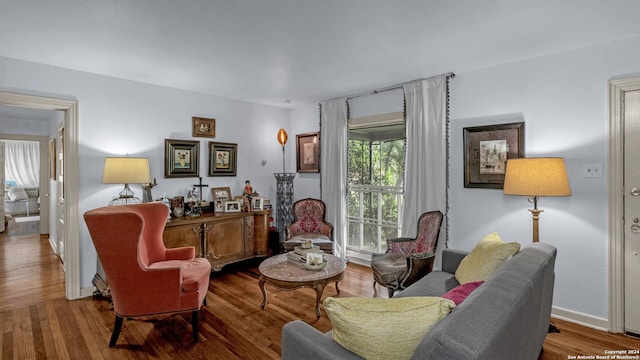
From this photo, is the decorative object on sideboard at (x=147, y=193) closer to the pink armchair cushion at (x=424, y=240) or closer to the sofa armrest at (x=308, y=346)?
the pink armchair cushion at (x=424, y=240)

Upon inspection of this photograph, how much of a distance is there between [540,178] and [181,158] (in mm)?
4043

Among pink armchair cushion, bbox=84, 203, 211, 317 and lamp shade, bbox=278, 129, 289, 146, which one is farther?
lamp shade, bbox=278, 129, 289, 146

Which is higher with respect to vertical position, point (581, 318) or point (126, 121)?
point (126, 121)

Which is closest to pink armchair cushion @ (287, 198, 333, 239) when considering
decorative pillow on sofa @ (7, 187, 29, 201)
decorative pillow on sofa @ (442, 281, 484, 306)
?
decorative pillow on sofa @ (442, 281, 484, 306)

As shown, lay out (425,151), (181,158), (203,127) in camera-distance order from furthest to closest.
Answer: (203,127), (181,158), (425,151)

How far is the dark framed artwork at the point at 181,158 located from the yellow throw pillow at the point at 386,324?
3.53 metres

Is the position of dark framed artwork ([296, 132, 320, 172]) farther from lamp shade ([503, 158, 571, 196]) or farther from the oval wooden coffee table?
lamp shade ([503, 158, 571, 196])

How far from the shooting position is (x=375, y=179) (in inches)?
181

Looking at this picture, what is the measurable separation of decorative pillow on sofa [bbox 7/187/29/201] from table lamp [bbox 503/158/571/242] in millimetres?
11721

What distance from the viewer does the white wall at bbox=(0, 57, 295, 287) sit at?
3277 millimetres

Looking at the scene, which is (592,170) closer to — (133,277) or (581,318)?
(581,318)

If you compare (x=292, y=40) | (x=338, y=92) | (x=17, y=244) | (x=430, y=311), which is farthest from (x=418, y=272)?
(x=17, y=244)

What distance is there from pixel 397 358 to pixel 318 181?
4008 mm

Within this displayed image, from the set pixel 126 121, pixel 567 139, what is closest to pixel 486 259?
pixel 567 139
